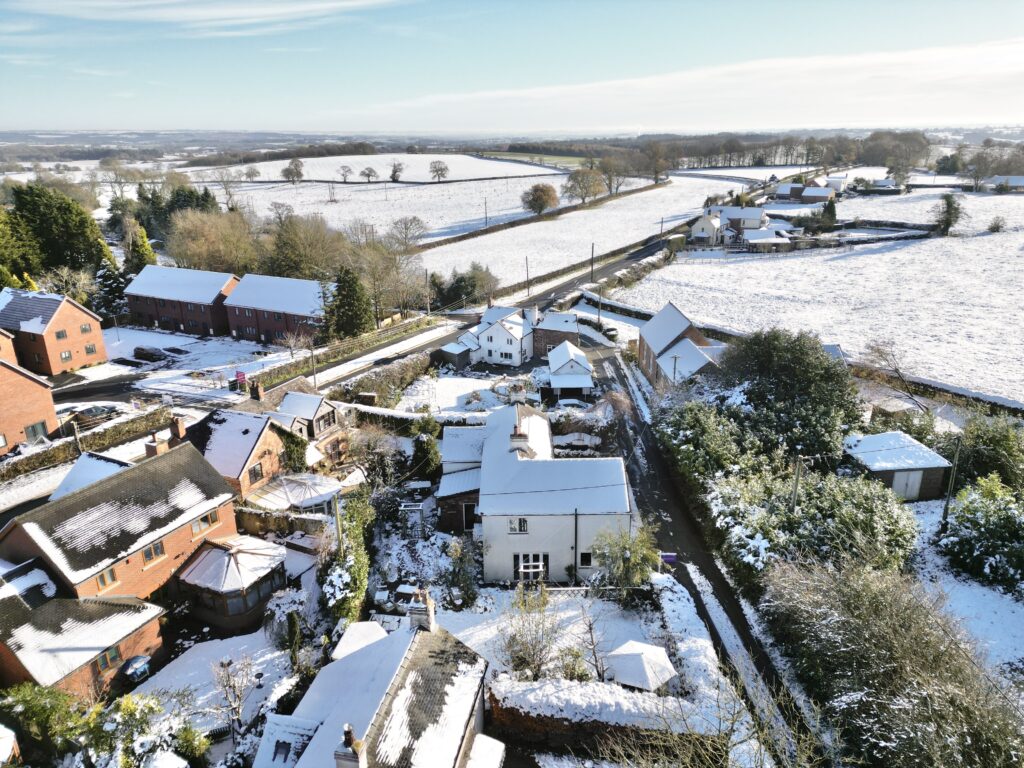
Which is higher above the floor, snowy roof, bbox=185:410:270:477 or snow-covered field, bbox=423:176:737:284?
snow-covered field, bbox=423:176:737:284

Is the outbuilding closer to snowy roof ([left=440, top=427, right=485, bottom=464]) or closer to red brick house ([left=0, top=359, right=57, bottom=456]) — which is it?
snowy roof ([left=440, top=427, right=485, bottom=464])

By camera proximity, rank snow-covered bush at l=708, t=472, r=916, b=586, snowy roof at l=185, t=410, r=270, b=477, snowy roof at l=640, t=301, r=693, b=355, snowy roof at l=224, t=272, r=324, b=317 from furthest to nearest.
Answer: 1. snowy roof at l=224, t=272, r=324, b=317
2. snowy roof at l=640, t=301, r=693, b=355
3. snowy roof at l=185, t=410, r=270, b=477
4. snow-covered bush at l=708, t=472, r=916, b=586

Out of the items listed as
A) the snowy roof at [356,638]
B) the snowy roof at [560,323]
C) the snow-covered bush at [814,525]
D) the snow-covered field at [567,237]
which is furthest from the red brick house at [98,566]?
the snow-covered field at [567,237]

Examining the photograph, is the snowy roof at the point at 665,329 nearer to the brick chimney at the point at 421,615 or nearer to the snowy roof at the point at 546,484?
the snowy roof at the point at 546,484

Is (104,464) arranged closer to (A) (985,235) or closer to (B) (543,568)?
(B) (543,568)

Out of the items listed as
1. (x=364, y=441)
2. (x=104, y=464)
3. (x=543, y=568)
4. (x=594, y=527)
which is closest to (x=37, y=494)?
(x=104, y=464)

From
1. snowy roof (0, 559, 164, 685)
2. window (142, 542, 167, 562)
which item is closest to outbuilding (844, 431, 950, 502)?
window (142, 542, 167, 562)

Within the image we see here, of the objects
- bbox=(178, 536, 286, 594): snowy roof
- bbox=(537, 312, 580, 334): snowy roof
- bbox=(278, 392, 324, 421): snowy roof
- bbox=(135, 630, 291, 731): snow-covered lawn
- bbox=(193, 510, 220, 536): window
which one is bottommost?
bbox=(135, 630, 291, 731): snow-covered lawn
